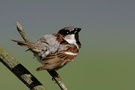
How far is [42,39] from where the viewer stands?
3.31 m

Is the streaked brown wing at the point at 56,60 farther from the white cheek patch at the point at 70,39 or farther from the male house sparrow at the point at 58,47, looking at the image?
the white cheek patch at the point at 70,39

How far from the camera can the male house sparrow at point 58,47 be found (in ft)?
9.80

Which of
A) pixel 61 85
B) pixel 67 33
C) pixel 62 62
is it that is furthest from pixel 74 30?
pixel 61 85

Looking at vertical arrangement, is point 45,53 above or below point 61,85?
below

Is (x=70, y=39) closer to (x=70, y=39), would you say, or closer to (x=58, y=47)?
(x=70, y=39)

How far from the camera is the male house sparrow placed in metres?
2.99

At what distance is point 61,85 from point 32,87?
264mm

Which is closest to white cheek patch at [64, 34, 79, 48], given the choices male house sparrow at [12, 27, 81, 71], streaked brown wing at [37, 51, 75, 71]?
male house sparrow at [12, 27, 81, 71]

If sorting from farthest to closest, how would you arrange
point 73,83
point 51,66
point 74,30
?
point 73,83 → point 74,30 → point 51,66

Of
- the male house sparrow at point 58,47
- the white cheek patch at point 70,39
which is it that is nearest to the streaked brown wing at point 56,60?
the male house sparrow at point 58,47

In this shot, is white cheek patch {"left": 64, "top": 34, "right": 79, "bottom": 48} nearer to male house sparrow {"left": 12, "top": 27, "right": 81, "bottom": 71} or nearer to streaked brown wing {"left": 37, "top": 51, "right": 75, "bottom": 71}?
male house sparrow {"left": 12, "top": 27, "right": 81, "bottom": 71}

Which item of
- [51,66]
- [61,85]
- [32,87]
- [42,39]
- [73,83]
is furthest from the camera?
[73,83]

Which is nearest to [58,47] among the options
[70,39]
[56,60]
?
[70,39]

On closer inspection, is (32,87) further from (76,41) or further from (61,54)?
(76,41)
